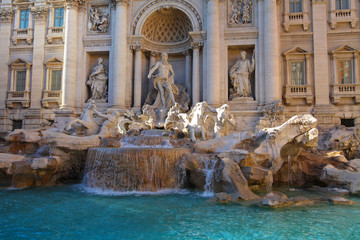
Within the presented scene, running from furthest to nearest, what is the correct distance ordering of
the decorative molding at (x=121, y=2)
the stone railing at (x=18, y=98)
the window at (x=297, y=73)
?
the stone railing at (x=18, y=98), the decorative molding at (x=121, y=2), the window at (x=297, y=73)

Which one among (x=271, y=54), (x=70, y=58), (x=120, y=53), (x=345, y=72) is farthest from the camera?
(x=70, y=58)

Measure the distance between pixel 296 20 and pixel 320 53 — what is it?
2.26 m

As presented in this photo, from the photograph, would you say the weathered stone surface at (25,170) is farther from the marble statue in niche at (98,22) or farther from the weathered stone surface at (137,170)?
the marble statue in niche at (98,22)

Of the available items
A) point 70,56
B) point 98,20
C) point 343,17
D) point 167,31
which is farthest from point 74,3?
point 343,17

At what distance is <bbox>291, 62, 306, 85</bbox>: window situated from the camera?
16.2 m

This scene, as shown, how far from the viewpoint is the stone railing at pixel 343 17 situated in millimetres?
15805

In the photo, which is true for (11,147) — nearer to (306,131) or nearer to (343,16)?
(306,131)

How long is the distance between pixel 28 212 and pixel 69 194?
2068mm

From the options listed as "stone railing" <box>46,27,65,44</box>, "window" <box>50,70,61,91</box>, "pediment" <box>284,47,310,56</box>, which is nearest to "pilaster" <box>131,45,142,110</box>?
"stone railing" <box>46,27,65,44</box>

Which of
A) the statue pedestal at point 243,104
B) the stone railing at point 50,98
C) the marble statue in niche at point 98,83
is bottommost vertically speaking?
the statue pedestal at point 243,104

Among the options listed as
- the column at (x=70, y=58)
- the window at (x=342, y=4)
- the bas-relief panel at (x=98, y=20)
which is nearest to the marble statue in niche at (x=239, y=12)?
the window at (x=342, y=4)

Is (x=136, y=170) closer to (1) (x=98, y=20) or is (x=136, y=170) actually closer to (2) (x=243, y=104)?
(2) (x=243, y=104)

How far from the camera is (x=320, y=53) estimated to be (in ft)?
51.9

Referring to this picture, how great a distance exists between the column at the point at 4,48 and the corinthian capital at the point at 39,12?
1899 millimetres
